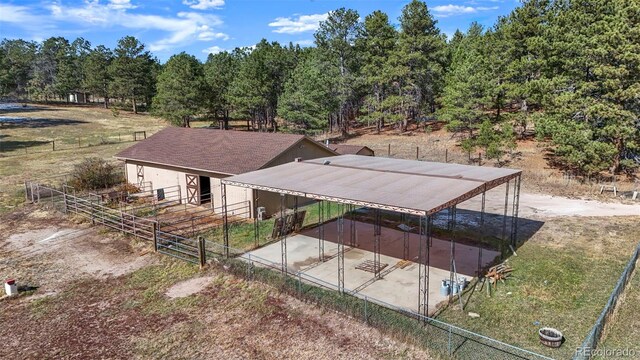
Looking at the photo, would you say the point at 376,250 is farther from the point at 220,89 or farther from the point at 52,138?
the point at 52,138

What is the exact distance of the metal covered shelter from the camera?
12.2m

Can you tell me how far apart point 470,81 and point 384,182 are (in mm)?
25789

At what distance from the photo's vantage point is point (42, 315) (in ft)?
40.8

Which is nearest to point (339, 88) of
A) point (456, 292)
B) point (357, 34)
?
point (357, 34)

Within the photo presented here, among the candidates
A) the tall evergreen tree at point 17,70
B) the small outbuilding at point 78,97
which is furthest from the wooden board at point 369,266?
the small outbuilding at point 78,97

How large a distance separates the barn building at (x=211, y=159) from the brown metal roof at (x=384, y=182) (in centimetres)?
386

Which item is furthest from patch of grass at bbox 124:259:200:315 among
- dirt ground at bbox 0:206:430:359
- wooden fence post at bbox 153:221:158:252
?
wooden fence post at bbox 153:221:158:252

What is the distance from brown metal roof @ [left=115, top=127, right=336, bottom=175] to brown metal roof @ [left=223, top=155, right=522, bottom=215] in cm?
431

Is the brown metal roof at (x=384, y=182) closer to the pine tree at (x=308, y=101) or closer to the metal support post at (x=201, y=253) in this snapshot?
the metal support post at (x=201, y=253)

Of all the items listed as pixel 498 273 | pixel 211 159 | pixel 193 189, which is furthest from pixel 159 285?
pixel 498 273

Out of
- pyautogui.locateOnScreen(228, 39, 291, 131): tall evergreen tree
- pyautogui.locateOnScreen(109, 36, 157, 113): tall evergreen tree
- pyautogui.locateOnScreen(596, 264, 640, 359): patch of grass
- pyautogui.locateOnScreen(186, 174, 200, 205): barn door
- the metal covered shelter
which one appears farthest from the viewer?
pyautogui.locateOnScreen(109, 36, 157, 113): tall evergreen tree

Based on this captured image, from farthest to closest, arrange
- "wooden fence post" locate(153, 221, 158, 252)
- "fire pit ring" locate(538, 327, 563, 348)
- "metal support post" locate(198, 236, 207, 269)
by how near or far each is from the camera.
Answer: "wooden fence post" locate(153, 221, 158, 252), "metal support post" locate(198, 236, 207, 269), "fire pit ring" locate(538, 327, 563, 348)

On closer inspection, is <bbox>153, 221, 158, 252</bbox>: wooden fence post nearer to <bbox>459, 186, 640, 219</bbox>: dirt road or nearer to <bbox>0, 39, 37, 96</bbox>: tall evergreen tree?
<bbox>459, 186, 640, 219</bbox>: dirt road

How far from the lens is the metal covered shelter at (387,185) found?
479 inches
